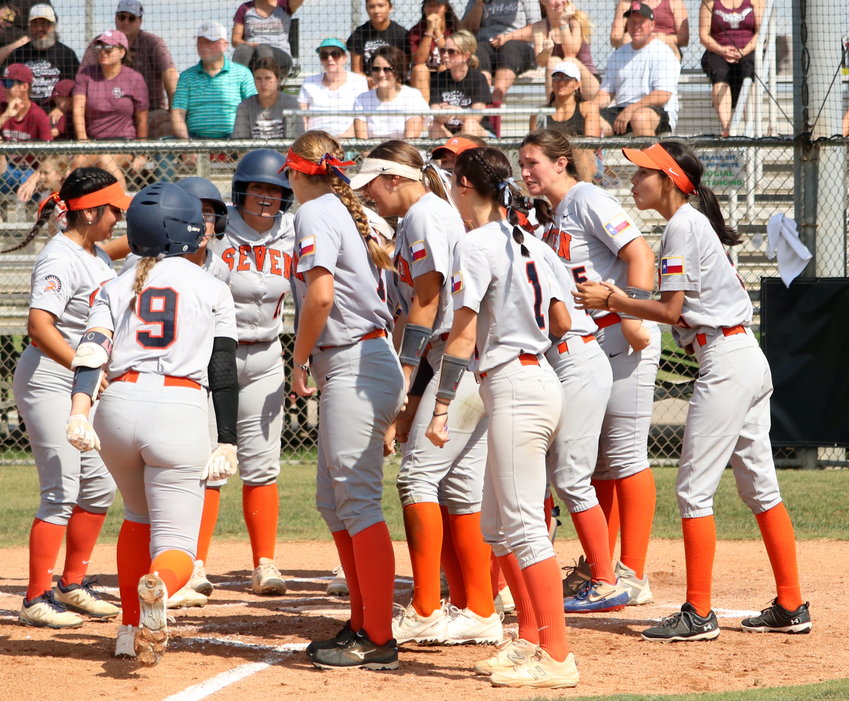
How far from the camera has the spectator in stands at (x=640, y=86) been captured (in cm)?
1012

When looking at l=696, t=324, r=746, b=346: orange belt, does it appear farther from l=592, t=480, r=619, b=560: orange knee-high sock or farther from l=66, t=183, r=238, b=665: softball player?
l=66, t=183, r=238, b=665: softball player

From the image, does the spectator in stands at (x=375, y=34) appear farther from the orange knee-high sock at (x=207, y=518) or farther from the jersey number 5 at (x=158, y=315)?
the jersey number 5 at (x=158, y=315)

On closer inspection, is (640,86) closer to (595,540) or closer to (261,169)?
(261,169)

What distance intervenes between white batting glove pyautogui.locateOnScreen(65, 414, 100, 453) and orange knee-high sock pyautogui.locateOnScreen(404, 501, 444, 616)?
1322mm

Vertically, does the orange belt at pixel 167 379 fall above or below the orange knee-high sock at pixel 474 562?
above

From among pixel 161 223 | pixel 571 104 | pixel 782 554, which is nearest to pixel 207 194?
pixel 161 223

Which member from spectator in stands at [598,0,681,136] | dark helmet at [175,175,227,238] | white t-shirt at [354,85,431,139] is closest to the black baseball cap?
spectator in stands at [598,0,681,136]

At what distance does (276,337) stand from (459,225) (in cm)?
164

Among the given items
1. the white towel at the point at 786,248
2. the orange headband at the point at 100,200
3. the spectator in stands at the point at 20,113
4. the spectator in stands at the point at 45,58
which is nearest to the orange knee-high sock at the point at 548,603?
the orange headband at the point at 100,200

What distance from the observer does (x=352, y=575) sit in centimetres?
440

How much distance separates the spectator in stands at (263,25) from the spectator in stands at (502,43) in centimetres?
182

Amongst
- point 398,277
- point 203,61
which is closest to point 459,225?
point 398,277

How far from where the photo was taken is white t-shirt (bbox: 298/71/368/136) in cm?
1032

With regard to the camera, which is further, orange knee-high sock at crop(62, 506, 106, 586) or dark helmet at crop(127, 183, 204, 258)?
orange knee-high sock at crop(62, 506, 106, 586)
